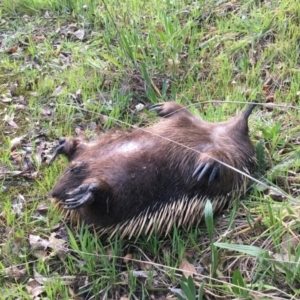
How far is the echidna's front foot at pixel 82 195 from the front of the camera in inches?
95.8

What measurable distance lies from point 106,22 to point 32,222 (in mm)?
2273

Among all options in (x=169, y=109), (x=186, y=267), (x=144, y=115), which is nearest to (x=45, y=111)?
(x=144, y=115)

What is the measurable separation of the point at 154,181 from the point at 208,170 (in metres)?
0.29

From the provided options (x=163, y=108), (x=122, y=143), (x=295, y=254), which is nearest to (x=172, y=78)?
(x=163, y=108)

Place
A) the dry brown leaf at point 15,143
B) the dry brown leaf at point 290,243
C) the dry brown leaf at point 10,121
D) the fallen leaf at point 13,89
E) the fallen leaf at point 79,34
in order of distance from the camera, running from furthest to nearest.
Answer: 1. the fallen leaf at point 79,34
2. the fallen leaf at point 13,89
3. the dry brown leaf at point 10,121
4. the dry brown leaf at point 15,143
5. the dry brown leaf at point 290,243

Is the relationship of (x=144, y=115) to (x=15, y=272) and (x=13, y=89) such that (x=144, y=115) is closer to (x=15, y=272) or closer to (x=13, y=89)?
(x=13, y=89)

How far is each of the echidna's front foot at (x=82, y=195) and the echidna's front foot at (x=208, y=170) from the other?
20.1 inches

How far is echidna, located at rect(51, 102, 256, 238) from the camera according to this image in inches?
102

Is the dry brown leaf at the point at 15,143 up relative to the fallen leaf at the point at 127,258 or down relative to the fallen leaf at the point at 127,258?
up

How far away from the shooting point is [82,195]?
8.14 feet

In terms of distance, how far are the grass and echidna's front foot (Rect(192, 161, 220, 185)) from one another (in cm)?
27

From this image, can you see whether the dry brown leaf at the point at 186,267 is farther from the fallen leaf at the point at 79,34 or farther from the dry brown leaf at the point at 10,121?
the fallen leaf at the point at 79,34

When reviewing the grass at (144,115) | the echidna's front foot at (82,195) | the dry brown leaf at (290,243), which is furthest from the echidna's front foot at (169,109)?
the dry brown leaf at (290,243)

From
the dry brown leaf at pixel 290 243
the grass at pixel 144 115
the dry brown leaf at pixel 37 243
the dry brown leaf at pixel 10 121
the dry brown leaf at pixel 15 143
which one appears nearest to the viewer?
the dry brown leaf at pixel 290 243
